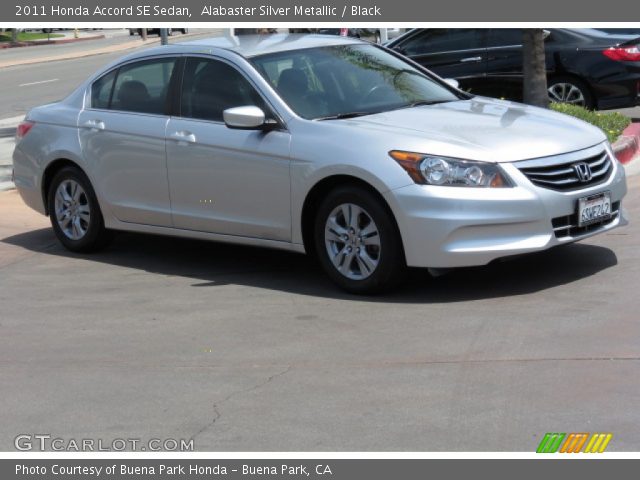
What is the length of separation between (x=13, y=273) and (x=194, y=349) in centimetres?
284

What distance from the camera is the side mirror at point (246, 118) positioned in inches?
302

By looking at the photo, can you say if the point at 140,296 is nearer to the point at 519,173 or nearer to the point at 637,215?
the point at 519,173

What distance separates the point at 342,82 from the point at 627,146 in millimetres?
4974

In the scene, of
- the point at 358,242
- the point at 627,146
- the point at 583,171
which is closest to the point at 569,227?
the point at 583,171

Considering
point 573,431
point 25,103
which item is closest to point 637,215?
point 573,431

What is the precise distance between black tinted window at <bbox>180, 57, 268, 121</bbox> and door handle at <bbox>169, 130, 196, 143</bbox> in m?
0.15

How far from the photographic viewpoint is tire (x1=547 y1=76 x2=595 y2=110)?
47.4 feet

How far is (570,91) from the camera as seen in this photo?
14547 millimetres

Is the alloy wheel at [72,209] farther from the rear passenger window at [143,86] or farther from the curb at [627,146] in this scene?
the curb at [627,146]

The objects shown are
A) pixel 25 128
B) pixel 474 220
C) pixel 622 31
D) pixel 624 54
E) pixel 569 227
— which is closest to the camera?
pixel 474 220

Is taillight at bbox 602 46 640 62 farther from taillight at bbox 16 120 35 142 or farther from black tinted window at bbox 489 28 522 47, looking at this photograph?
taillight at bbox 16 120 35 142

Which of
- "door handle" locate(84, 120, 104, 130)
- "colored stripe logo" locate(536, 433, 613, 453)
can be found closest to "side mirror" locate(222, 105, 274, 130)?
"door handle" locate(84, 120, 104, 130)

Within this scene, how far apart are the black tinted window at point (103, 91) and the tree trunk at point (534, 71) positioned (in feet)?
18.0

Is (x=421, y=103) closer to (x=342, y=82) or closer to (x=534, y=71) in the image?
(x=342, y=82)
